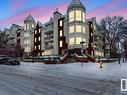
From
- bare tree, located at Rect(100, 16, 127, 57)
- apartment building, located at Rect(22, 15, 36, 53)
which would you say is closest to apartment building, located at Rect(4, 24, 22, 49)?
apartment building, located at Rect(22, 15, 36, 53)

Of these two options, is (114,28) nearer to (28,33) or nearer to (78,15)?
(78,15)

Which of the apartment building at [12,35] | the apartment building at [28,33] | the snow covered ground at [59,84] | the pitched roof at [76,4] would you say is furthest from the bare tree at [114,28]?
the snow covered ground at [59,84]

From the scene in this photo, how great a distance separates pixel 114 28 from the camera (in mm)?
72562

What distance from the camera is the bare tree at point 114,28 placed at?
70363mm

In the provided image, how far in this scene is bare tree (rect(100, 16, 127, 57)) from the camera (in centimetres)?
7036

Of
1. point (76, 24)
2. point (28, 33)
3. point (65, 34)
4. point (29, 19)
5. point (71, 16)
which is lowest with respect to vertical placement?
point (65, 34)

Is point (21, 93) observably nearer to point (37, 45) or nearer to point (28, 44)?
point (37, 45)

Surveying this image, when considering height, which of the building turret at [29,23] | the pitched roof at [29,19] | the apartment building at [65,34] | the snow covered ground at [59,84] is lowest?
the snow covered ground at [59,84]

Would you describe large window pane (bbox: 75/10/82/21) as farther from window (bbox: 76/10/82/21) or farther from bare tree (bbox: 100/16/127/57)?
bare tree (bbox: 100/16/127/57)

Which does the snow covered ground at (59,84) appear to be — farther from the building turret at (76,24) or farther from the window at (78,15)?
the window at (78,15)

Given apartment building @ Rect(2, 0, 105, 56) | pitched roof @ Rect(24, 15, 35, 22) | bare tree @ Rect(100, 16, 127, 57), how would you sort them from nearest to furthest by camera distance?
apartment building @ Rect(2, 0, 105, 56) → bare tree @ Rect(100, 16, 127, 57) → pitched roof @ Rect(24, 15, 35, 22)

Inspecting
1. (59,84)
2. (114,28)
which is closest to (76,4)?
(114,28)

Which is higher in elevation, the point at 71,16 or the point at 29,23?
the point at 29,23

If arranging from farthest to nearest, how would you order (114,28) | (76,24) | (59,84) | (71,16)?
1. (114,28)
2. (71,16)
3. (76,24)
4. (59,84)
